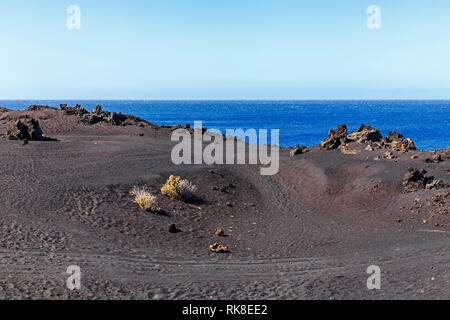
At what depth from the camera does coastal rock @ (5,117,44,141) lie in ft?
90.7

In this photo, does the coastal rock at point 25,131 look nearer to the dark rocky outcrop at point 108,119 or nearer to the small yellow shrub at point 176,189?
the dark rocky outcrop at point 108,119

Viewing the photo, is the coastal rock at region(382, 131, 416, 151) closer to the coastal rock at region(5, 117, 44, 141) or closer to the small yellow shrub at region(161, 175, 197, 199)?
the small yellow shrub at region(161, 175, 197, 199)

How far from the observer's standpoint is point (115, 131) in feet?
113

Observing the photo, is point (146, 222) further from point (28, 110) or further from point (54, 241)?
point (28, 110)

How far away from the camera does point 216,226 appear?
53.9ft

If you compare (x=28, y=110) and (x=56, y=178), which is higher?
(x=28, y=110)

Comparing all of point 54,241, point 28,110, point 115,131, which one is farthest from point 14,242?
point 28,110

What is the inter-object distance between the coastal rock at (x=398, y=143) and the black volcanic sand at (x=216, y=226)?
135 centimetres

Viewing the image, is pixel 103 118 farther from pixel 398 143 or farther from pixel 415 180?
pixel 415 180

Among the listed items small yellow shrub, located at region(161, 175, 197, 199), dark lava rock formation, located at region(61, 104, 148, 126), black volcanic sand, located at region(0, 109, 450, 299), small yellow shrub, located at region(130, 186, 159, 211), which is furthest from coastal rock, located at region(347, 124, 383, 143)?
dark lava rock formation, located at region(61, 104, 148, 126)

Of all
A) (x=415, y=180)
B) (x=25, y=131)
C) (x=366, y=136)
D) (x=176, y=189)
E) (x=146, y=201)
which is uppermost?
(x=25, y=131)

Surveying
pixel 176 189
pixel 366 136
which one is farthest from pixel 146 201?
pixel 366 136

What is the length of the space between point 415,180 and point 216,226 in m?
9.64
